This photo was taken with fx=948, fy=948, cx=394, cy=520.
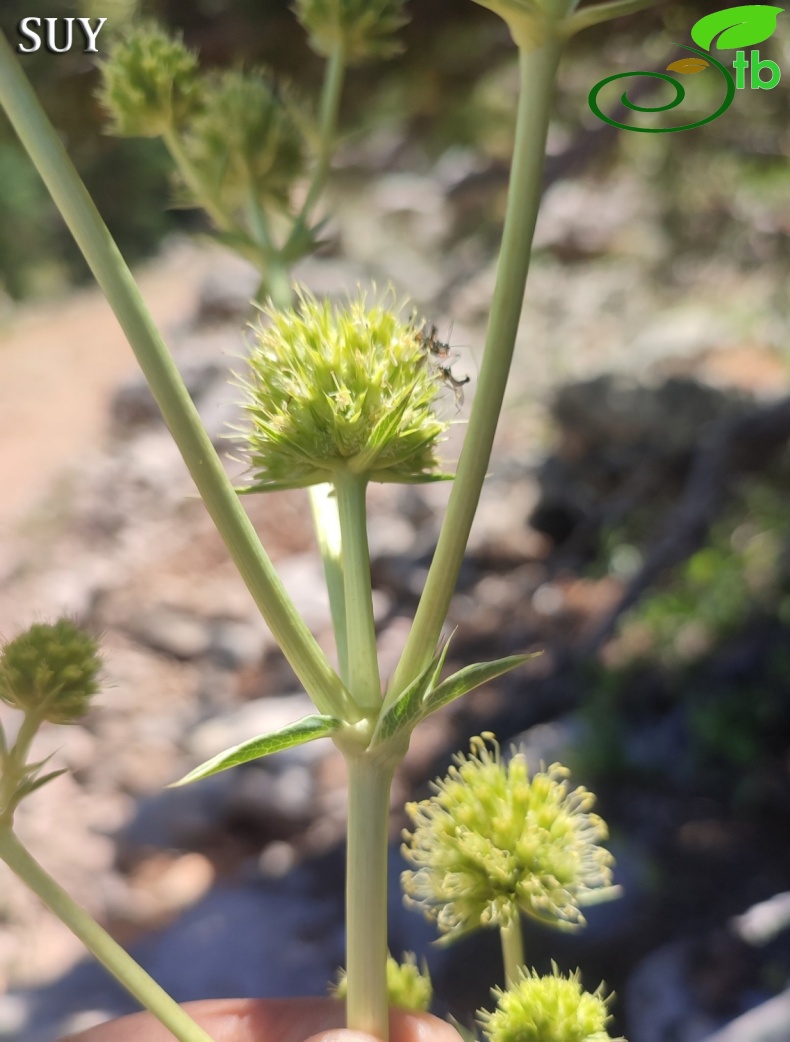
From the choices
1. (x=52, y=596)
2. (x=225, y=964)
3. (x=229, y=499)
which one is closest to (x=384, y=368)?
(x=229, y=499)

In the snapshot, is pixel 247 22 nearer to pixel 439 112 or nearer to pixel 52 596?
pixel 439 112

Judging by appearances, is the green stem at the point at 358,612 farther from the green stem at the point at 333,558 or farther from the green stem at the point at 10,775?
the green stem at the point at 10,775

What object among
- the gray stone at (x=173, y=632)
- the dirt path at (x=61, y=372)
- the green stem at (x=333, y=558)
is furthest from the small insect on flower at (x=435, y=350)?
the dirt path at (x=61, y=372)

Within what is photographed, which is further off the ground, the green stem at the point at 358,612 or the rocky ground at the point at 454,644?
the rocky ground at the point at 454,644

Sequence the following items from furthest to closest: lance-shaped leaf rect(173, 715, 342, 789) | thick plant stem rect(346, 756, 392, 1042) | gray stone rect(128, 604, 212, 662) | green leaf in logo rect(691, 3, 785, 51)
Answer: gray stone rect(128, 604, 212, 662) → green leaf in logo rect(691, 3, 785, 51) → thick plant stem rect(346, 756, 392, 1042) → lance-shaped leaf rect(173, 715, 342, 789)

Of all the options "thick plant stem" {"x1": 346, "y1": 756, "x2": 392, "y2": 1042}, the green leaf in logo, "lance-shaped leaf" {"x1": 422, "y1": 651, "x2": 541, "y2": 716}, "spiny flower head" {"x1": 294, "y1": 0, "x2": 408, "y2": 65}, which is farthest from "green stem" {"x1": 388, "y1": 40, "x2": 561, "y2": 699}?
the green leaf in logo

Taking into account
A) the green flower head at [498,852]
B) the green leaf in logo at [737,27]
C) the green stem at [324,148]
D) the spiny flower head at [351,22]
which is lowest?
the green flower head at [498,852]

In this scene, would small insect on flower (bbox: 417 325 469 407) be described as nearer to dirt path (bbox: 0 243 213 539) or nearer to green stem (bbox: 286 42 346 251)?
green stem (bbox: 286 42 346 251)
